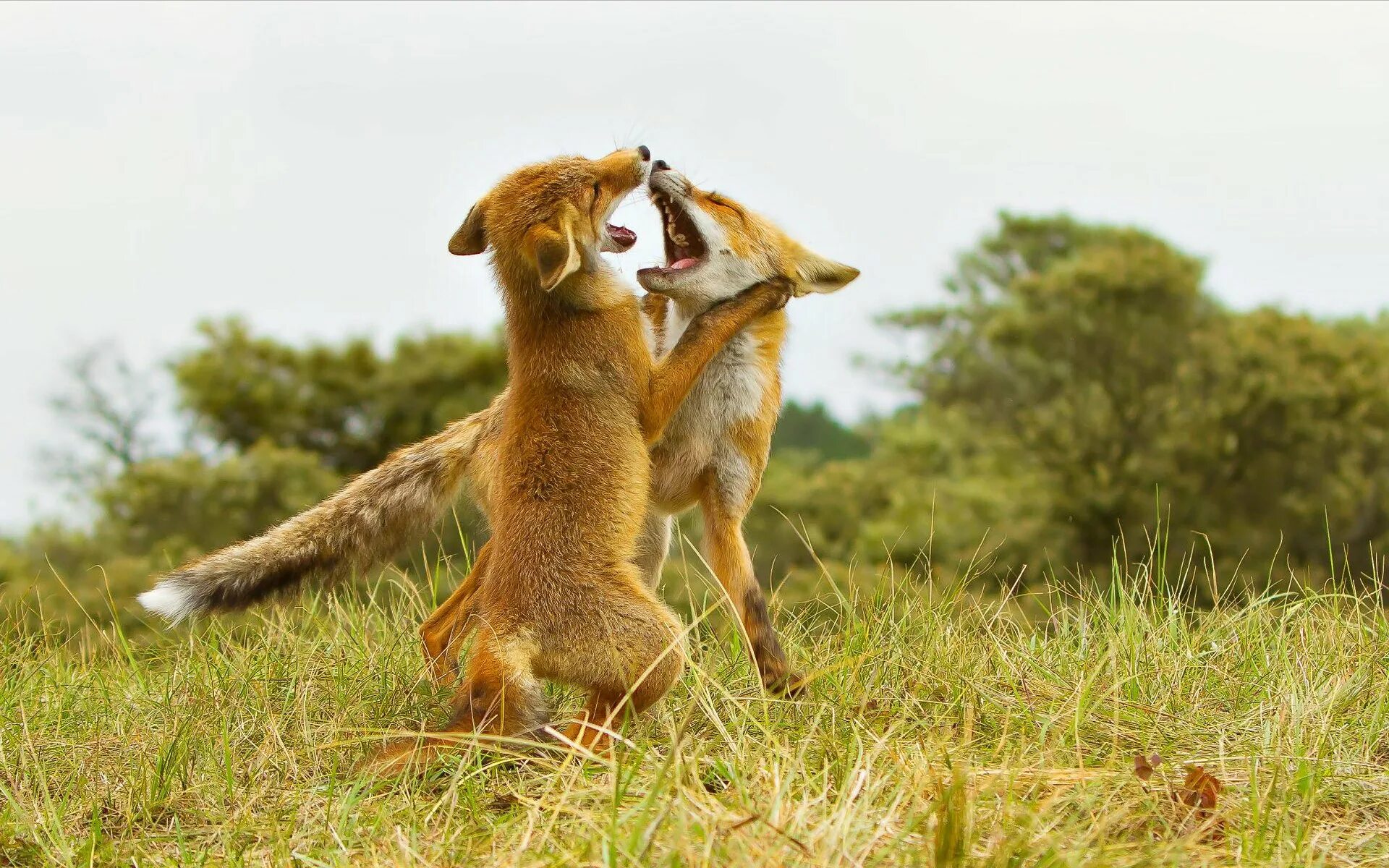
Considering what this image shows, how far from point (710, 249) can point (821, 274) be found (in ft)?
2.12

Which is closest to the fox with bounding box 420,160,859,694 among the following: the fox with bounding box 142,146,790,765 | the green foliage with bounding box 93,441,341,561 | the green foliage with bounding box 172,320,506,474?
the fox with bounding box 142,146,790,765

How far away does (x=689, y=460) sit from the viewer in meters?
6.16

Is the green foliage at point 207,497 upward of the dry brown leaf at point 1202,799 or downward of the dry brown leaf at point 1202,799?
downward

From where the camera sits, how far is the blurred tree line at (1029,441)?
2555 centimetres

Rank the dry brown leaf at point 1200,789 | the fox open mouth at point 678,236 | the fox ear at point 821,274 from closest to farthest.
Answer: the dry brown leaf at point 1200,789 < the fox open mouth at point 678,236 < the fox ear at point 821,274

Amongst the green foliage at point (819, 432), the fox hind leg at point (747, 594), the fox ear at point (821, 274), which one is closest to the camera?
the fox hind leg at point (747, 594)

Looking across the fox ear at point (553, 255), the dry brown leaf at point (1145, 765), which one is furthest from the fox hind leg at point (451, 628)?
the dry brown leaf at point (1145, 765)

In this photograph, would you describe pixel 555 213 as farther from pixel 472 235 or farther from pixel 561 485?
pixel 561 485

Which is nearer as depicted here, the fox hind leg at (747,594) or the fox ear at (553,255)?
the fox ear at (553,255)

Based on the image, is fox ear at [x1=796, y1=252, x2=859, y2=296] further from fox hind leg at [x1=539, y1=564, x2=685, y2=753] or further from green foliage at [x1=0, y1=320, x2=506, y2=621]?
green foliage at [x1=0, y1=320, x2=506, y2=621]

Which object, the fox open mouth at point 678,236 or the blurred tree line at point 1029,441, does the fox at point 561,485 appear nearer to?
the fox open mouth at point 678,236

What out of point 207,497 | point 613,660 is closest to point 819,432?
point 207,497

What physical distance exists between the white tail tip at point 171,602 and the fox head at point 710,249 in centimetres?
249

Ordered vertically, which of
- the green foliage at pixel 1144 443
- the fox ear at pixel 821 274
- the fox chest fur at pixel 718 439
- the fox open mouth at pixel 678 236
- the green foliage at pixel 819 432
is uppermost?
the fox open mouth at pixel 678 236
